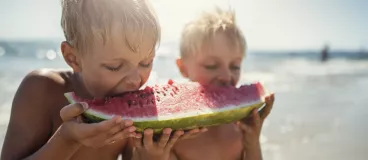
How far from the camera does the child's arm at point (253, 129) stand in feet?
9.18

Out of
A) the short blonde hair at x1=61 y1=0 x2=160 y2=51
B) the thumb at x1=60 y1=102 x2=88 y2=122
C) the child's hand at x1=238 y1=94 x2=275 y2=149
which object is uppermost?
the short blonde hair at x1=61 y1=0 x2=160 y2=51

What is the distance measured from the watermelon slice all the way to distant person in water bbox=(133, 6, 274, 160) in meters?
0.30

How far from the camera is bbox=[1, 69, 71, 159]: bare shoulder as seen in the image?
7.47 ft

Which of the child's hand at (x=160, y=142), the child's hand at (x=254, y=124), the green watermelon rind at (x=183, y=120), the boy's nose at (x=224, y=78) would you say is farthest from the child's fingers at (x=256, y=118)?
the child's hand at (x=160, y=142)

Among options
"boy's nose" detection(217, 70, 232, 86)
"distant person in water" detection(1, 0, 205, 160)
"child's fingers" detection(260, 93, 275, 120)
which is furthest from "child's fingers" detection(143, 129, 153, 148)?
"boy's nose" detection(217, 70, 232, 86)

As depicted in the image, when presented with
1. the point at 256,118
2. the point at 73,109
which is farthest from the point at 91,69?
Result: the point at 256,118

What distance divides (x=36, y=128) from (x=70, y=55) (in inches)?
16.3

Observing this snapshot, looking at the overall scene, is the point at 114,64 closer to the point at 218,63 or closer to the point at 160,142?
the point at 160,142

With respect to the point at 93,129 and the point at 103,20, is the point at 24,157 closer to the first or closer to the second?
the point at 93,129

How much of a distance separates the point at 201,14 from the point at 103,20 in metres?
1.38

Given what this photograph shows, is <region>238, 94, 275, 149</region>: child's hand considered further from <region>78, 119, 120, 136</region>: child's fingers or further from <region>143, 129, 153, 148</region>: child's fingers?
<region>78, 119, 120, 136</region>: child's fingers

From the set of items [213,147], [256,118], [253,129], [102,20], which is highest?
[102,20]

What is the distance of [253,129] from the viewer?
290 cm

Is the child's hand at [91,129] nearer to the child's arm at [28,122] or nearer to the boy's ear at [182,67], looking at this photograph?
the child's arm at [28,122]
